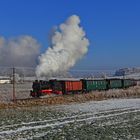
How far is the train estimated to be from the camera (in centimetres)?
5403

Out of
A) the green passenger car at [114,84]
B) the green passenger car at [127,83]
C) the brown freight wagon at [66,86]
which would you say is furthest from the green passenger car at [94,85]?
the green passenger car at [127,83]

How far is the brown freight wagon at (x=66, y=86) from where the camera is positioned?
186ft

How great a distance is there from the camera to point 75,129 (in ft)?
60.6

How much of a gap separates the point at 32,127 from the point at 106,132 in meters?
3.75

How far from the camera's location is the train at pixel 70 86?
177ft

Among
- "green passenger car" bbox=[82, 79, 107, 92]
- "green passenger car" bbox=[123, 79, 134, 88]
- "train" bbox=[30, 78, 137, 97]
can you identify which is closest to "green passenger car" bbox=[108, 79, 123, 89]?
"train" bbox=[30, 78, 137, 97]

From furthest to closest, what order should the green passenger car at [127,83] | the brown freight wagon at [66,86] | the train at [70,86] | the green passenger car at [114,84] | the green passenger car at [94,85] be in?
the green passenger car at [127,83] < the green passenger car at [114,84] < the green passenger car at [94,85] < the brown freight wagon at [66,86] < the train at [70,86]

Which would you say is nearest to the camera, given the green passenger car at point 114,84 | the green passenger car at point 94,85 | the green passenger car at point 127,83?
the green passenger car at point 94,85

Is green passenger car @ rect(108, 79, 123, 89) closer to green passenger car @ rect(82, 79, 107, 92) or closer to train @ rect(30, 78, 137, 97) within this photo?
train @ rect(30, 78, 137, 97)

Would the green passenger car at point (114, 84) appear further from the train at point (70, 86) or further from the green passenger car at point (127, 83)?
the green passenger car at point (127, 83)

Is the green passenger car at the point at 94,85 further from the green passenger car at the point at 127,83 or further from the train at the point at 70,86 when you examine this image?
the green passenger car at the point at 127,83

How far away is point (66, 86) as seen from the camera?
198 feet

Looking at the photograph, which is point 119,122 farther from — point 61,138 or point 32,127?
point 61,138

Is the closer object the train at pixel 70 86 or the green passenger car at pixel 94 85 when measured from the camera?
the train at pixel 70 86
